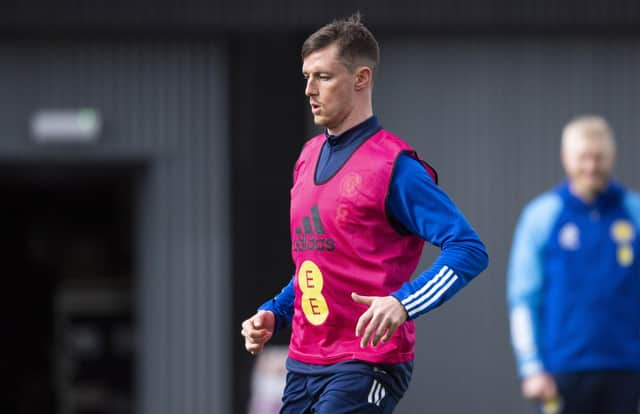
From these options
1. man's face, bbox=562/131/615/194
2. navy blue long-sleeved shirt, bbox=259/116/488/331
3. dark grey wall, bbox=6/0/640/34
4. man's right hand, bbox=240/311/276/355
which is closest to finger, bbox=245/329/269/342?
man's right hand, bbox=240/311/276/355

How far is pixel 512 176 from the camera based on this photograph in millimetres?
10359

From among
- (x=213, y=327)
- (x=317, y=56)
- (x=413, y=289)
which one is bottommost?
(x=213, y=327)

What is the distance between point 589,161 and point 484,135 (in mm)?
4512

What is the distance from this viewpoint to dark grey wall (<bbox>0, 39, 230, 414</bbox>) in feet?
32.8

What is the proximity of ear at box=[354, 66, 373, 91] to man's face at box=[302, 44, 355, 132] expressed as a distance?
0.02 m

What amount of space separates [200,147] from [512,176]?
282cm

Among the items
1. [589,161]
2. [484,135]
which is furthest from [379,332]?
[484,135]

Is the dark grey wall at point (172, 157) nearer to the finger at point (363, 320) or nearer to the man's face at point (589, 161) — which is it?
the man's face at point (589, 161)

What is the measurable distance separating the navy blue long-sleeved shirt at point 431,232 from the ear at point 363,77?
0.72ft

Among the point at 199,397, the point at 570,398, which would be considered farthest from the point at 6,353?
the point at 570,398

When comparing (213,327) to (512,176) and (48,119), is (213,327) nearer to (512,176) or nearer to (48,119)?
(48,119)

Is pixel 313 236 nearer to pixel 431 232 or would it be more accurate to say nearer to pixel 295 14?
pixel 431 232

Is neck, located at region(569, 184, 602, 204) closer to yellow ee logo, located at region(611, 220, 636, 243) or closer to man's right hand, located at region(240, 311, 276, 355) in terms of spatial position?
yellow ee logo, located at region(611, 220, 636, 243)

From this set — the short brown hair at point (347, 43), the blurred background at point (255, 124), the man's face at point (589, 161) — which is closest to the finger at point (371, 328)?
the short brown hair at point (347, 43)
